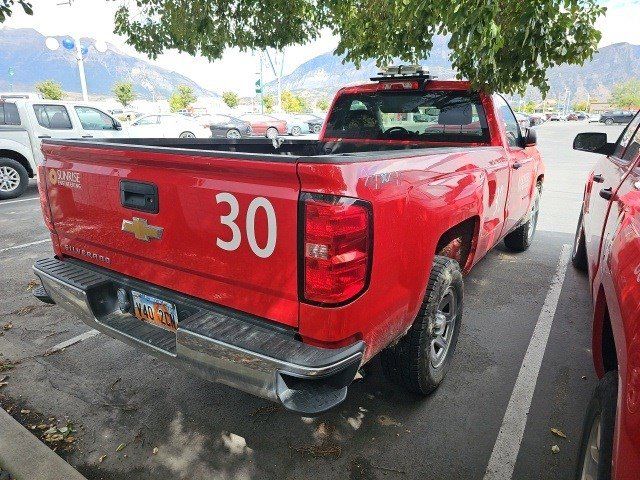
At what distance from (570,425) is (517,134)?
2944mm

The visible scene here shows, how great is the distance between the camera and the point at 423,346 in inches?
98.4

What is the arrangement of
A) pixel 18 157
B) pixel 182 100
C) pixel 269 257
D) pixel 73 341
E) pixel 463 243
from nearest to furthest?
pixel 269 257 < pixel 463 243 < pixel 73 341 < pixel 18 157 < pixel 182 100

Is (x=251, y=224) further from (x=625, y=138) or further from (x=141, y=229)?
(x=625, y=138)

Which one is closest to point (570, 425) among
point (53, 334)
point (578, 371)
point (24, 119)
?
point (578, 371)

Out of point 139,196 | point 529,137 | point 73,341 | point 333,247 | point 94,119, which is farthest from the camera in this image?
point 94,119

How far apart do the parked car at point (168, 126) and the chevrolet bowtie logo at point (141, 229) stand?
1604cm

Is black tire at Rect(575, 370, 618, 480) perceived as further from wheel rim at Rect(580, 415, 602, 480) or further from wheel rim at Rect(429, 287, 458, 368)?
wheel rim at Rect(429, 287, 458, 368)

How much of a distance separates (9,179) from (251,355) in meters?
9.54

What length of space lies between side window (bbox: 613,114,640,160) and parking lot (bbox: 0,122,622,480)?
1437mm

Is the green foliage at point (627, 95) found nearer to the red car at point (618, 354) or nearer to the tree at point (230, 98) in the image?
the tree at point (230, 98)

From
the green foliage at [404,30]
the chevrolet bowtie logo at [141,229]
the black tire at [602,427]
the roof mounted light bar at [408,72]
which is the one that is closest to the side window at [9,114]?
the green foliage at [404,30]

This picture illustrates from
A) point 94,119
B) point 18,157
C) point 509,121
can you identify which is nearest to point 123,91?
point 94,119

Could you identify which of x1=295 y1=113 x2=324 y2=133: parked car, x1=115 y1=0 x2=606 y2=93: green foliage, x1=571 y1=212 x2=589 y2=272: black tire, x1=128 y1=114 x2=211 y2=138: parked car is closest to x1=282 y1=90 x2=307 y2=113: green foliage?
x1=295 y1=113 x2=324 y2=133: parked car

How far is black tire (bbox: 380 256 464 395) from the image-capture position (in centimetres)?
247
